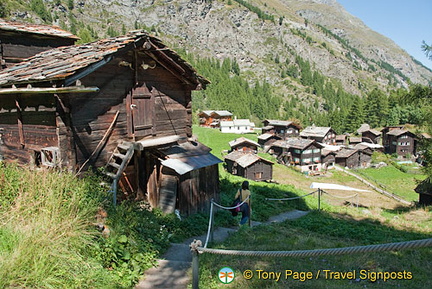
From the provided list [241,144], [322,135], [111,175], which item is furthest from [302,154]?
[111,175]

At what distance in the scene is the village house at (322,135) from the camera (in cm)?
7312

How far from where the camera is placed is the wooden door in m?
10.6

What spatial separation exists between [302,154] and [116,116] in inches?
1937

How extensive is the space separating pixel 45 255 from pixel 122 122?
646 cm

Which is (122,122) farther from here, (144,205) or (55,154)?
(144,205)

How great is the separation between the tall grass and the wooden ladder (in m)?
2.53

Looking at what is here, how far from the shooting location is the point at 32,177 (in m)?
6.39

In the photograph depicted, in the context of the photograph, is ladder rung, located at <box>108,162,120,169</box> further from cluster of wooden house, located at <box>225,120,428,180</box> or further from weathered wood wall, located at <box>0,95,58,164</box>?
cluster of wooden house, located at <box>225,120,428,180</box>

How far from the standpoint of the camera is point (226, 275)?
5.42 meters

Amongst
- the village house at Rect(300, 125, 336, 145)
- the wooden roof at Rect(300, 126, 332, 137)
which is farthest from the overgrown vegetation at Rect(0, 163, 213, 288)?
the wooden roof at Rect(300, 126, 332, 137)

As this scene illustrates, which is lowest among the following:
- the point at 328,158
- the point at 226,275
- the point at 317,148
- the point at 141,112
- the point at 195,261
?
the point at 328,158

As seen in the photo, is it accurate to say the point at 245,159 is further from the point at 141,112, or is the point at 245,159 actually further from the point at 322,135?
the point at 322,135

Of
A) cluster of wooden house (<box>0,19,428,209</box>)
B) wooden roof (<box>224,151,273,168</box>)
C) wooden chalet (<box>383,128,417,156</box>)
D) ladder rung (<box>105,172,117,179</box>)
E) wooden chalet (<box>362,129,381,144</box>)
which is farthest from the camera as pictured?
wooden chalet (<box>362,129,381,144</box>)

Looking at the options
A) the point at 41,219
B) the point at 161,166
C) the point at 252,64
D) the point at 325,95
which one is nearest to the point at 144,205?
the point at 161,166
